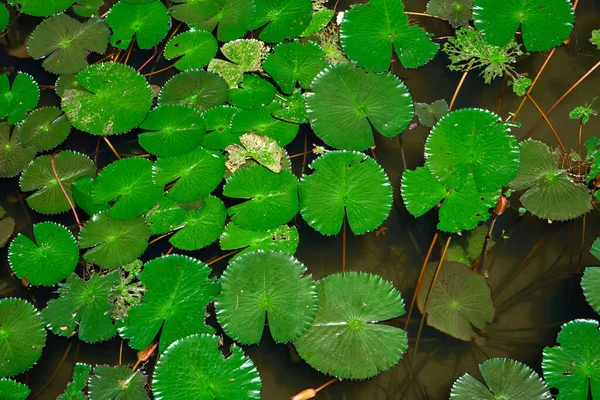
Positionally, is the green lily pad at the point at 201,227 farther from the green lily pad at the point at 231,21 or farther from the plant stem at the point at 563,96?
the plant stem at the point at 563,96

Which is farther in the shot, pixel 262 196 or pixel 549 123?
pixel 549 123

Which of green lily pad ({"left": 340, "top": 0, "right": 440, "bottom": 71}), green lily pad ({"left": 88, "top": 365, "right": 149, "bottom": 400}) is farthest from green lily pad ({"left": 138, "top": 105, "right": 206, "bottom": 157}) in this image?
green lily pad ({"left": 88, "top": 365, "right": 149, "bottom": 400})

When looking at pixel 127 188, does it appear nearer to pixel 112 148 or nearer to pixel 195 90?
pixel 112 148

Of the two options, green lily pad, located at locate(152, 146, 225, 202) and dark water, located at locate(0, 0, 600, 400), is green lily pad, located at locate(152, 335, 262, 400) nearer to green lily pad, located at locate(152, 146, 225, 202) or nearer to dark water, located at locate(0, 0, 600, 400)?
dark water, located at locate(0, 0, 600, 400)

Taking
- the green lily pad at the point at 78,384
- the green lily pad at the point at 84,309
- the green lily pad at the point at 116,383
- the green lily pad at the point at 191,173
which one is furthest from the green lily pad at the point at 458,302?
the green lily pad at the point at 78,384

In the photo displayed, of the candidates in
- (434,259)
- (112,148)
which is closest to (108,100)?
(112,148)

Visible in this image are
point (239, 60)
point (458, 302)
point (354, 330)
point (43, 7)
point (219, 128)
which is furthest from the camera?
point (43, 7)

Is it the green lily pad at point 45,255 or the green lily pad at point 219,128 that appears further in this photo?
the green lily pad at point 219,128
